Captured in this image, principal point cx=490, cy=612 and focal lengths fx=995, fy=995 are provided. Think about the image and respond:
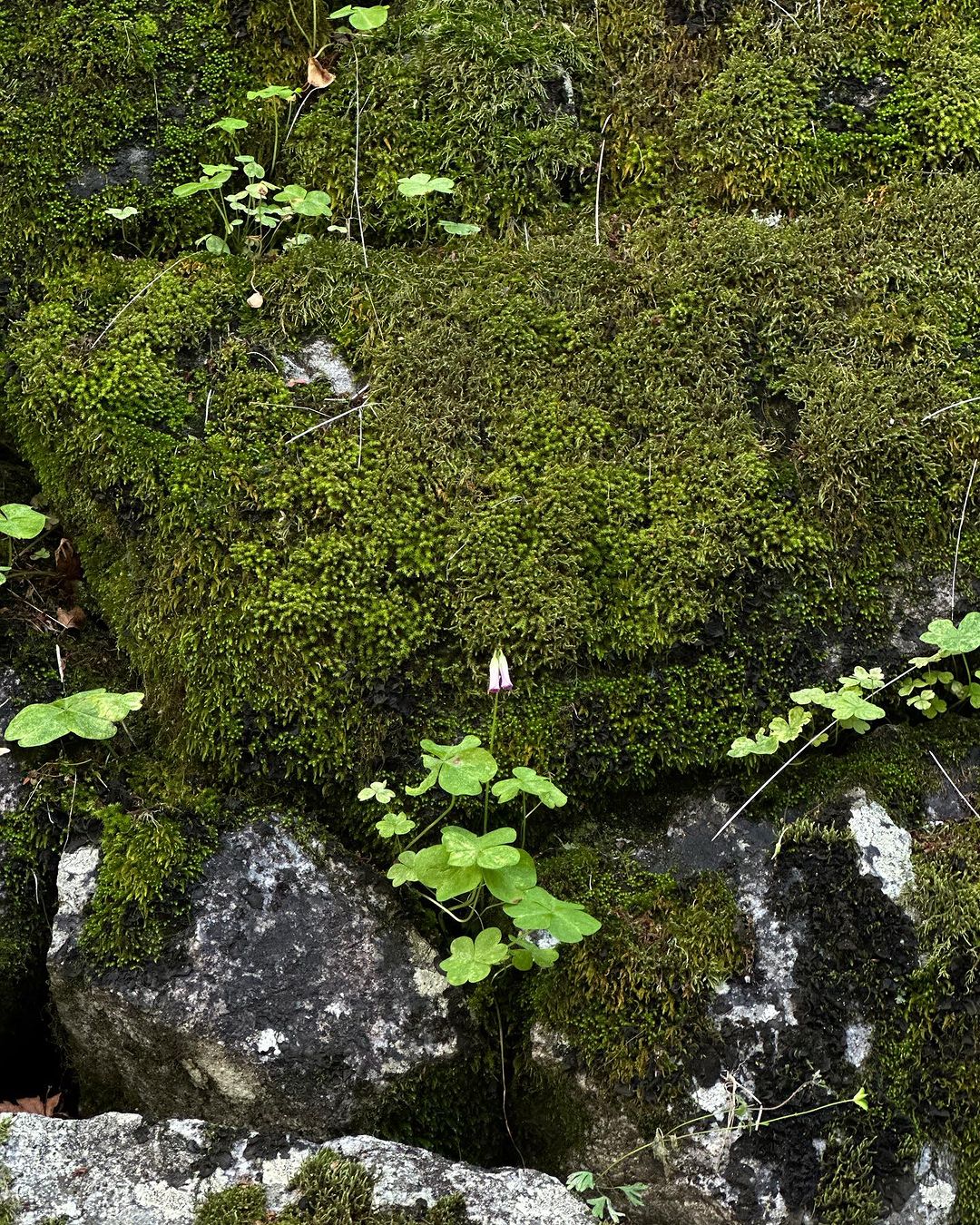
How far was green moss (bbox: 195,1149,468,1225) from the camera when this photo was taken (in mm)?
2525

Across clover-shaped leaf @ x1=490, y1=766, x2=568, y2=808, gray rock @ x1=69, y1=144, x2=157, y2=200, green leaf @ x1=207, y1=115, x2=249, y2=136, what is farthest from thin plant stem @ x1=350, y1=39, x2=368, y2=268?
clover-shaped leaf @ x1=490, y1=766, x2=568, y2=808

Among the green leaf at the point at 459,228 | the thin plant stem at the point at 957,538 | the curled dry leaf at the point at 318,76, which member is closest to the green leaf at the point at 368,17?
the curled dry leaf at the point at 318,76

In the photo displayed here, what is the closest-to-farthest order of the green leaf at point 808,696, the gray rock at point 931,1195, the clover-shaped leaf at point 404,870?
1. the gray rock at point 931,1195
2. the clover-shaped leaf at point 404,870
3. the green leaf at point 808,696

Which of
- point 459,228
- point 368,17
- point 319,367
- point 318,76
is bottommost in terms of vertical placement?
point 319,367

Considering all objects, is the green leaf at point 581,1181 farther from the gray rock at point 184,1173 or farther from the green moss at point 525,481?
the green moss at point 525,481

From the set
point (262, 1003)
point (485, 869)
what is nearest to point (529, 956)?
point (485, 869)

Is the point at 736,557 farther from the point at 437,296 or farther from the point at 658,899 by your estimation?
the point at 437,296

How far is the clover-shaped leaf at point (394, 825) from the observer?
3059 millimetres

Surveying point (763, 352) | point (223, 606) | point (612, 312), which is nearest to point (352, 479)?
point (223, 606)

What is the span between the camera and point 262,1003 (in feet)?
9.79

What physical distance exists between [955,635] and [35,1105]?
11.2ft

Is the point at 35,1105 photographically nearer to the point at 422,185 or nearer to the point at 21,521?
the point at 21,521

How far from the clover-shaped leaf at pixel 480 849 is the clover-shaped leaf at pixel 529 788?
133mm

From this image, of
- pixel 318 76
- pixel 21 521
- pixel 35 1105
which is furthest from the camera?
pixel 318 76
